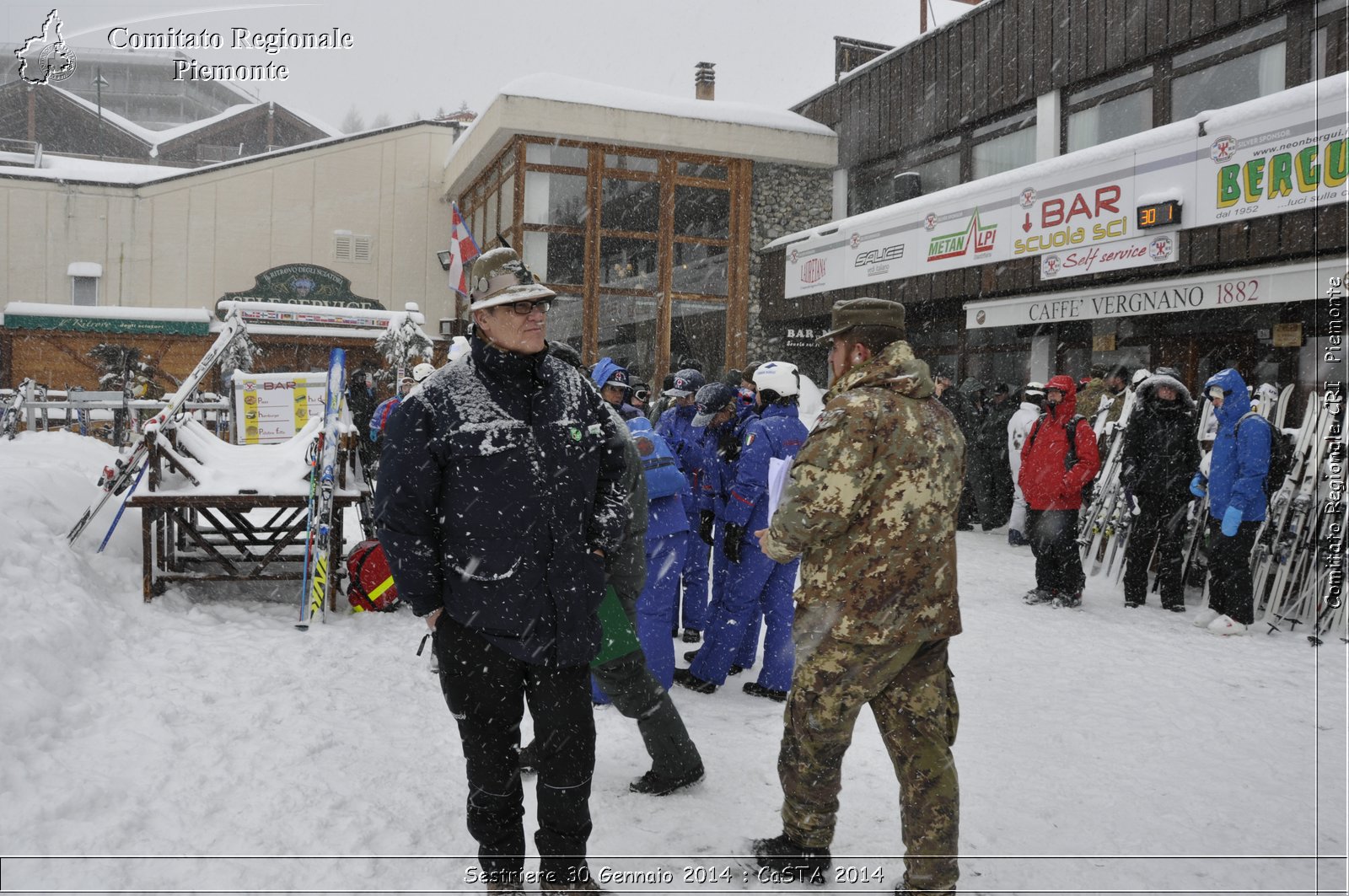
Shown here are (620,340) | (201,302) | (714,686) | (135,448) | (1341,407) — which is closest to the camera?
(714,686)

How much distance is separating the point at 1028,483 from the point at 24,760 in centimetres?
683

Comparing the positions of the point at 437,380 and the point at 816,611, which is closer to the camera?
the point at 437,380

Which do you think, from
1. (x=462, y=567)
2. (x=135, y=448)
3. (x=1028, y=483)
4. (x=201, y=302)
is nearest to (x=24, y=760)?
(x=462, y=567)

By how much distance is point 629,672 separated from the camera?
11.3ft

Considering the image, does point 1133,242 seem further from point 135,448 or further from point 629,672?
point 135,448

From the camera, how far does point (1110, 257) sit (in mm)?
11414

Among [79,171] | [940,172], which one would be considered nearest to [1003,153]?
[940,172]

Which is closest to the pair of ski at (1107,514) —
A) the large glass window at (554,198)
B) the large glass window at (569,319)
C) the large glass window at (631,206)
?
the large glass window at (569,319)

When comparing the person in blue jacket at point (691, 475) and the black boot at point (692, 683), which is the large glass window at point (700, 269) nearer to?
the person in blue jacket at point (691, 475)

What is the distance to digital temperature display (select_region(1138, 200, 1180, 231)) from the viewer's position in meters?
10.4

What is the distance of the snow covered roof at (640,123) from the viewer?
18.4 meters

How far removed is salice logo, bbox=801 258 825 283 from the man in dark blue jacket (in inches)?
612

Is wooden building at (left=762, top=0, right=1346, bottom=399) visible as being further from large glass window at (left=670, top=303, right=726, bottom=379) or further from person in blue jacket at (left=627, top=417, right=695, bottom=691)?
person in blue jacket at (left=627, top=417, right=695, bottom=691)

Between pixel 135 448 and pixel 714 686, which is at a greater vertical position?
pixel 135 448
